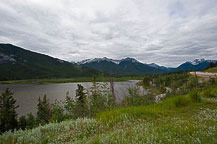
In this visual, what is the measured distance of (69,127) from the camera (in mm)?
4723

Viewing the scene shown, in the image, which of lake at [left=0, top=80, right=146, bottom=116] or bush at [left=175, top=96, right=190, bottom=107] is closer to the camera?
bush at [left=175, top=96, right=190, bottom=107]

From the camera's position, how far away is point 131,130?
3551 millimetres

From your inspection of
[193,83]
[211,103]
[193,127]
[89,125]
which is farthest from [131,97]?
[193,83]

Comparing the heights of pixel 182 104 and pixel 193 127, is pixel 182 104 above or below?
below

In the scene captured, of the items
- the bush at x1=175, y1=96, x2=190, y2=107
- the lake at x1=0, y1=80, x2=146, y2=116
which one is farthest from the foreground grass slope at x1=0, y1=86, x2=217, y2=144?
the lake at x1=0, y1=80, x2=146, y2=116

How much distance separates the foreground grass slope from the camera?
2.86m

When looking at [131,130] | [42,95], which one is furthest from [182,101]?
[42,95]

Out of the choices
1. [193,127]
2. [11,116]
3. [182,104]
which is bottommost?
[11,116]

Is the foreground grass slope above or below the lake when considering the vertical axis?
above

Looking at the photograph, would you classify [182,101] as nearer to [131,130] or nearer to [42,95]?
[131,130]

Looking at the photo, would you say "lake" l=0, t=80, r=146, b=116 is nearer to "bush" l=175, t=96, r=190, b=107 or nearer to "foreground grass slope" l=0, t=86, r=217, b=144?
"bush" l=175, t=96, r=190, b=107

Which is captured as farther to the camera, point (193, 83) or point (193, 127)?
point (193, 83)

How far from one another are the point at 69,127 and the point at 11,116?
79.3 feet

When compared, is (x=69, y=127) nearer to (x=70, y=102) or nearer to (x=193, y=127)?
(x=193, y=127)
